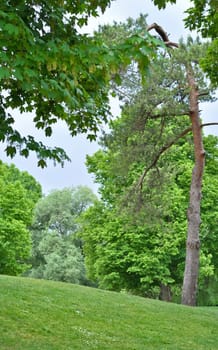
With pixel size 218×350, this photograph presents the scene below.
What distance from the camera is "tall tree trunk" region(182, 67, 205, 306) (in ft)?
58.3

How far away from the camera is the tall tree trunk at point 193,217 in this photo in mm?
17781

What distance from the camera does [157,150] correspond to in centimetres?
1977

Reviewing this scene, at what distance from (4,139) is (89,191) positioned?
3525cm

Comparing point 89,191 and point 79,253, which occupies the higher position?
point 89,191

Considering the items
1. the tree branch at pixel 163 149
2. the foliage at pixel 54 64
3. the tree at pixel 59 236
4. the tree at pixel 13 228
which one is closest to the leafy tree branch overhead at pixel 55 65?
the foliage at pixel 54 64

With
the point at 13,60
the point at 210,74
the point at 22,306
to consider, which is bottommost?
the point at 22,306

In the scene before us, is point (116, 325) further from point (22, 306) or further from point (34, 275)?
point (34, 275)

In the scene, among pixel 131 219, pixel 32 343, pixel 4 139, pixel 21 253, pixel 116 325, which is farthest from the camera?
pixel 21 253

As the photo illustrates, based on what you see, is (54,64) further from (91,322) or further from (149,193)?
(149,193)

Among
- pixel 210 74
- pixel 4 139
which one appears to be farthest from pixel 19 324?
pixel 210 74

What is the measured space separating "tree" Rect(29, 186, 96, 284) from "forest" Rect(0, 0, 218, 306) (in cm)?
9

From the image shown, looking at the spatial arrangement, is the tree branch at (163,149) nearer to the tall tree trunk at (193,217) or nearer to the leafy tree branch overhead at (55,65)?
the tall tree trunk at (193,217)

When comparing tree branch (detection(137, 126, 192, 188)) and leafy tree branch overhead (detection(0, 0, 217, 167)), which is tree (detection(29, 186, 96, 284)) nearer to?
tree branch (detection(137, 126, 192, 188))

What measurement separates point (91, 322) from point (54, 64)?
7.28m
